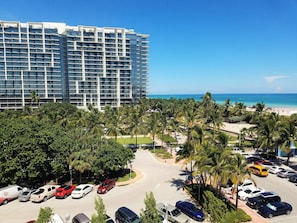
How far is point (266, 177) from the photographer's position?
33.8m

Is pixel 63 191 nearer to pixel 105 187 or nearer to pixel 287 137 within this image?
pixel 105 187

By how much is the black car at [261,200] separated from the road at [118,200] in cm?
693

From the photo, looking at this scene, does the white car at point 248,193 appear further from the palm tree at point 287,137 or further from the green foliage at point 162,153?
the green foliage at point 162,153

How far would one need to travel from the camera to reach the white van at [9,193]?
25703mm

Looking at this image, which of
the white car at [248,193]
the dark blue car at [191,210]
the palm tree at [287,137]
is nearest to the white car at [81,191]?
the dark blue car at [191,210]

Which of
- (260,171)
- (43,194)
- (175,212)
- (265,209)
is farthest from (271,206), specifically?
(43,194)

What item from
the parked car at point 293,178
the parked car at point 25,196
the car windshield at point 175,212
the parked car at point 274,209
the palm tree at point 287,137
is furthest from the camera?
the palm tree at point 287,137

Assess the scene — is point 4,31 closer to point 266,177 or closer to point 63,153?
point 63,153

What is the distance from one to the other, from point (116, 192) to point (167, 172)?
9.95 meters

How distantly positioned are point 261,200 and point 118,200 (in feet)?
50.7

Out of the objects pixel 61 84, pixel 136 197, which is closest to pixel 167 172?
pixel 136 197

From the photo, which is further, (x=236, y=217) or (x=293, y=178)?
(x=293, y=178)

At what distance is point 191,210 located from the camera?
22.6 metres

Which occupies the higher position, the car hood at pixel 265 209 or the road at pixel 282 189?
the car hood at pixel 265 209
